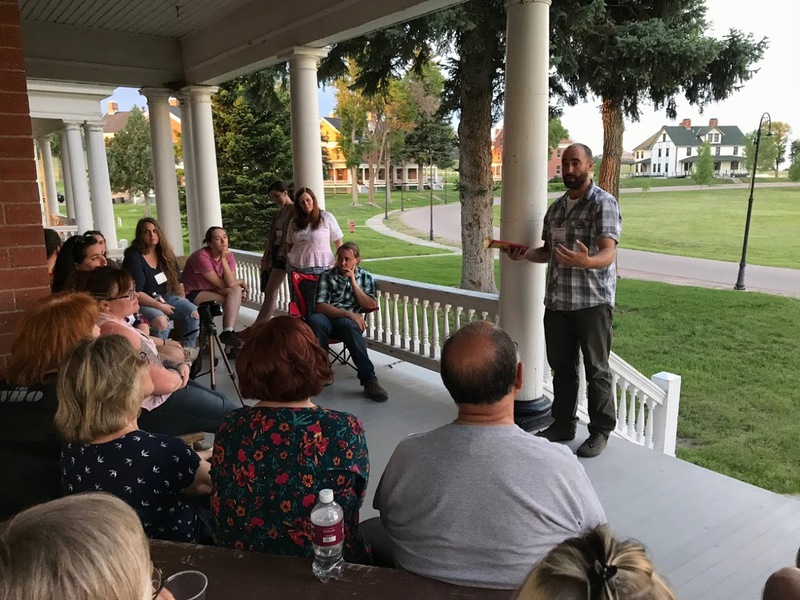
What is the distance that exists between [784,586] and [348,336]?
3.78 metres

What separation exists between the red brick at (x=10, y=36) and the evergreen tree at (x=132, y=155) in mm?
37025

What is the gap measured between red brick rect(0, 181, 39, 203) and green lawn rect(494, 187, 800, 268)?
22.1m

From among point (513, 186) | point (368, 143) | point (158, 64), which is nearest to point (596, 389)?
point (513, 186)

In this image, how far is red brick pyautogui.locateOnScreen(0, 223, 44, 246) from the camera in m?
2.45

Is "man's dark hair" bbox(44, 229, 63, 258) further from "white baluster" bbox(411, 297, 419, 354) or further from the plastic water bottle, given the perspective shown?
the plastic water bottle

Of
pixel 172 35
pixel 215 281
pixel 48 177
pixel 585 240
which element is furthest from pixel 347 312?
pixel 48 177

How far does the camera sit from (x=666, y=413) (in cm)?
505

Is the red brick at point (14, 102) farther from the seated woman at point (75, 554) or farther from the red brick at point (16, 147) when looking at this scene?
the seated woman at point (75, 554)

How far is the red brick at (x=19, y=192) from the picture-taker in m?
2.43

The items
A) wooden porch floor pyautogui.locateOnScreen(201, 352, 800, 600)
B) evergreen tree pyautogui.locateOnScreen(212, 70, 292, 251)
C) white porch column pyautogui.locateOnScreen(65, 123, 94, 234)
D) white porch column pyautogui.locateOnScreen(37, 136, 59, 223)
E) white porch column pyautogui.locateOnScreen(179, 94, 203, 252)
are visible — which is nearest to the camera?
wooden porch floor pyautogui.locateOnScreen(201, 352, 800, 600)

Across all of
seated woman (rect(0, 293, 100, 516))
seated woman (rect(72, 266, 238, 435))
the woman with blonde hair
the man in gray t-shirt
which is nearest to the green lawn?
seated woman (rect(72, 266, 238, 435))

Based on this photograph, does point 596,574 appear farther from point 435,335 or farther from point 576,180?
point 435,335

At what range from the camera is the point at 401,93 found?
25.1 m

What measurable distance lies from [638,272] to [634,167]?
44358mm
